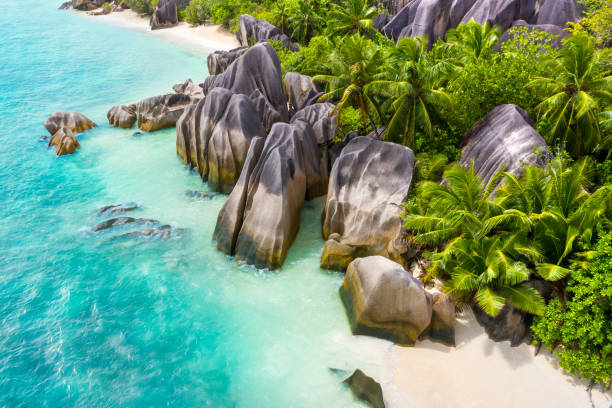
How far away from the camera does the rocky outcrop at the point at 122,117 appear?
→ 30.4 m

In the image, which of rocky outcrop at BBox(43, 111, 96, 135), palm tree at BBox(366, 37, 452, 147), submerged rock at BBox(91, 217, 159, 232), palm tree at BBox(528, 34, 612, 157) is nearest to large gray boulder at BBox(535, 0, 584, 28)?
palm tree at BBox(528, 34, 612, 157)

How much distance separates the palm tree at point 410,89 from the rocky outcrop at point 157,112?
58.7 feet

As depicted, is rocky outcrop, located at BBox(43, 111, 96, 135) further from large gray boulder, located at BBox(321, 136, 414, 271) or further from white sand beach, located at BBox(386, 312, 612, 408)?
white sand beach, located at BBox(386, 312, 612, 408)

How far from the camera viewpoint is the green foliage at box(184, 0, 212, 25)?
53678mm

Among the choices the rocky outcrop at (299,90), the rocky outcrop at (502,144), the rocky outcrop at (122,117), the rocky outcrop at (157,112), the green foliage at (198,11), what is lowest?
the rocky outcrop at (122,117)

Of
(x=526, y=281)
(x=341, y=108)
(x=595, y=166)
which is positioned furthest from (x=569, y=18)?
(x=526, y=281)

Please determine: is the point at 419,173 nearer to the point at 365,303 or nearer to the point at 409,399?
the point at 365,303

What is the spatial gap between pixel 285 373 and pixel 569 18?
103ft

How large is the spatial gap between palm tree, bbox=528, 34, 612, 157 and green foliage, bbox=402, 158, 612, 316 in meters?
2.49

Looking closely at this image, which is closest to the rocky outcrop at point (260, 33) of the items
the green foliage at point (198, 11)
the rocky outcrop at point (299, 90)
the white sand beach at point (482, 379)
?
the rocky outcrop at point (299, 90)

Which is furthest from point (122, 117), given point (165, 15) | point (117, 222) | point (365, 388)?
point (165, 15)

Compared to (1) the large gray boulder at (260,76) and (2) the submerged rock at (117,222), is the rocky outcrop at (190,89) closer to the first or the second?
(1) the large gray boulder at (260,76)

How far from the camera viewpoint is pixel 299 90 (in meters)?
25.7

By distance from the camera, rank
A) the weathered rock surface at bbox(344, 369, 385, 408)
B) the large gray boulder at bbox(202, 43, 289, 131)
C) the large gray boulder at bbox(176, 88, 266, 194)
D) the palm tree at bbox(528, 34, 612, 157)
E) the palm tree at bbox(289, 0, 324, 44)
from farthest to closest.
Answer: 1. the palm tree at bbox(289, 0, 324, 44)
2. the large gray boulder at bbox(202, 43, 289, 131)
3. the large gray boulder at bbox(176, 88, 266, 194)
4. the palm tree at bbox(528, 34, 612, 157)
5. the weathered rock surface at bbox(344, 369, 385, 408)
